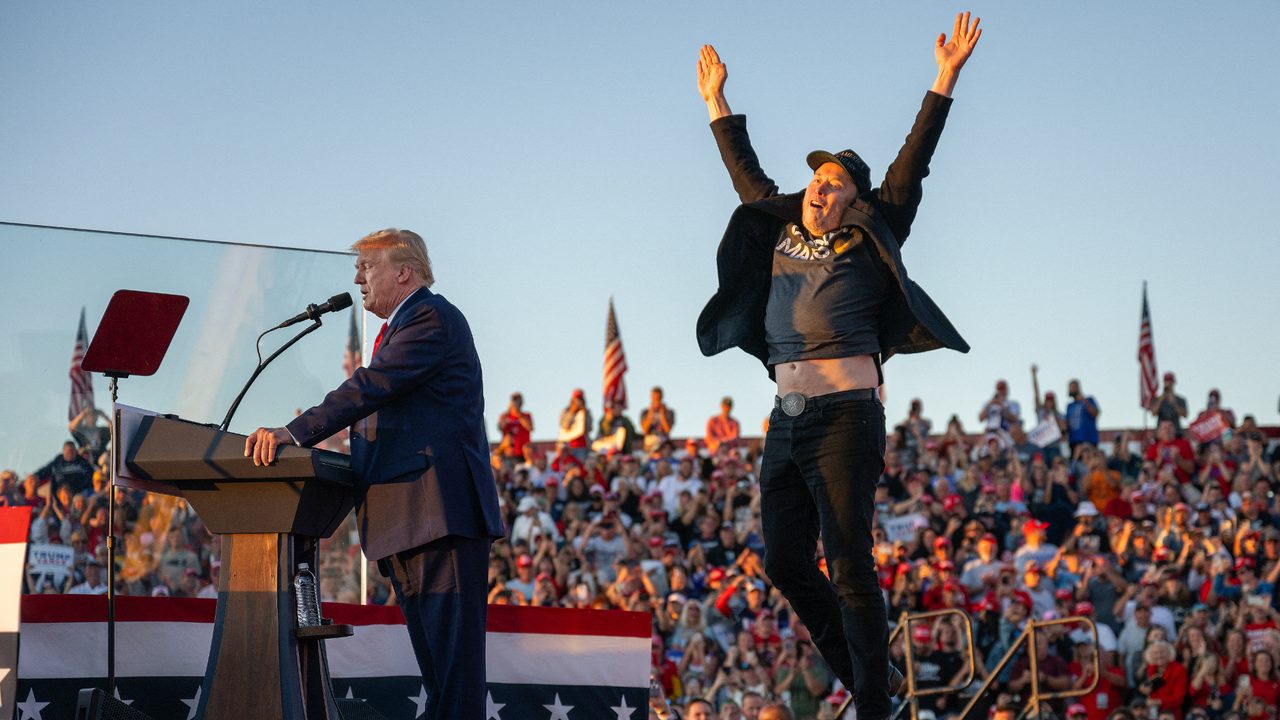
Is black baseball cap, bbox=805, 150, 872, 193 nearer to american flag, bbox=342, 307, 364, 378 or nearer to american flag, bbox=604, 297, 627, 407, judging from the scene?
american flag, bbox=342, 307, 364, 378

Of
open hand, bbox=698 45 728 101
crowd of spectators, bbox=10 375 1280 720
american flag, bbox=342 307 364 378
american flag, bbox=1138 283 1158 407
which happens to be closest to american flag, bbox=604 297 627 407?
crowd of spectators, bbox=10 375 1280 720

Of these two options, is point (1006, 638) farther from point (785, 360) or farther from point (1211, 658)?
point (785, 360)

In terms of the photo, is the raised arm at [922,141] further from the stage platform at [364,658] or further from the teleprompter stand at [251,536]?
the stage platform at [364,658]

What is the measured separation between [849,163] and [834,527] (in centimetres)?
120

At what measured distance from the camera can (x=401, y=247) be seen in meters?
4.02

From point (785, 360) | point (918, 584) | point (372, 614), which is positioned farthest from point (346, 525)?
point (918, 584)

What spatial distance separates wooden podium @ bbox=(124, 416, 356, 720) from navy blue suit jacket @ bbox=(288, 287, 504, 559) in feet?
0.36

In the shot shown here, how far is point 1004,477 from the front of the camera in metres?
13.0

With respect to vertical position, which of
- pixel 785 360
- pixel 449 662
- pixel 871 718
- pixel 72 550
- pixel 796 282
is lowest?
pixel 871 718

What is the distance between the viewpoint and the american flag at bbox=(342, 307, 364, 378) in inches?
232

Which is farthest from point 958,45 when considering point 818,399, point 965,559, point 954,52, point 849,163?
point 965,559

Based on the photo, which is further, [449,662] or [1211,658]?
[1211,658]

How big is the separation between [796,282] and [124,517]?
119 inches

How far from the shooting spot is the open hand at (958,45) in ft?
13.1
